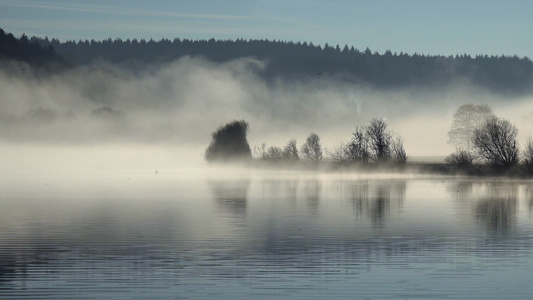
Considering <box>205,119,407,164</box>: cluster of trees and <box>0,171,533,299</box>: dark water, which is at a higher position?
<box>205,119,407,164</box>: cluster of trees

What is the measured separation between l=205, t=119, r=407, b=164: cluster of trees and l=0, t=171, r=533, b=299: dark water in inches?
1846

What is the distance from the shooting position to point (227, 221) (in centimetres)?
3934

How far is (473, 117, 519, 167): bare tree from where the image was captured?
82938 mm

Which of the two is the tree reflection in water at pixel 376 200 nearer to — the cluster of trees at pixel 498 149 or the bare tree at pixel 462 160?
the cluster of trees at pixel 498 149

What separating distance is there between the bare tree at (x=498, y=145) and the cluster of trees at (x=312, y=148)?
13.4m

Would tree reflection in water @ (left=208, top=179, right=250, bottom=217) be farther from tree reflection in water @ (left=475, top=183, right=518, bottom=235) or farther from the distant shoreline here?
the distant shoreline

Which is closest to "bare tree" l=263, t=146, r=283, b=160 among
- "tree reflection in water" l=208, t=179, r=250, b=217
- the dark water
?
"tree reflection in water" l=208, t=179, r=250, b=217

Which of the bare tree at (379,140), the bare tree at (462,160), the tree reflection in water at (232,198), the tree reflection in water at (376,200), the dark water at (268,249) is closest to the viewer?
the dark water at (268,249)

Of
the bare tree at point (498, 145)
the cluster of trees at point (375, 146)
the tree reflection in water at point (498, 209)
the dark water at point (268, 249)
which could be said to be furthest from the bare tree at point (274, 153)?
the dark water at point (268, 249)

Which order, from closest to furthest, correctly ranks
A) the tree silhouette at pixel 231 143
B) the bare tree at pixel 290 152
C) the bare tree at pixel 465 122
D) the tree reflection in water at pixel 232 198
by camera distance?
the tree reflection in water at pixel 232 198 < the bare tree at pixel 290 152 < the tree silhouette at pixel 231 143 < the bare tree at pixel 465 122

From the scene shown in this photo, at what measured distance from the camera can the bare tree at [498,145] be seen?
272 feet

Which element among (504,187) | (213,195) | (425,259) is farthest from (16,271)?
(504,187)

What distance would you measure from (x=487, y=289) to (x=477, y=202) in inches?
1184

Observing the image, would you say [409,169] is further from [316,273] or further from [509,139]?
[316,273]
